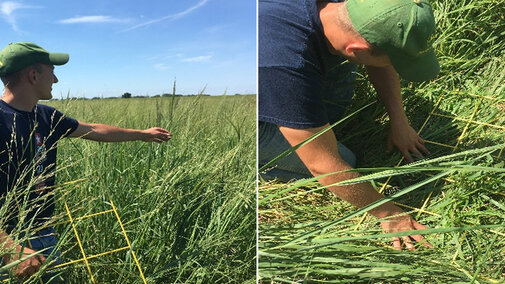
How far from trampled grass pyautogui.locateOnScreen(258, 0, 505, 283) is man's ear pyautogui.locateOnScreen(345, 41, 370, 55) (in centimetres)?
40

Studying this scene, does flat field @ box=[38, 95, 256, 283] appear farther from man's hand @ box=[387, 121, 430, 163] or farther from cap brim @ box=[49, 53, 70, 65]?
man's hand @ box=[387, 121, 430, 163]

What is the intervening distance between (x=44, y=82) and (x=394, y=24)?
124 centimetres

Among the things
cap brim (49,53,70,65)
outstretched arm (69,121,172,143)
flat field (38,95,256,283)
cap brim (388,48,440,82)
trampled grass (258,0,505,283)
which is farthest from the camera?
outstretched arm (69,121,172,143)

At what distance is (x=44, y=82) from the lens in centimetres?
147

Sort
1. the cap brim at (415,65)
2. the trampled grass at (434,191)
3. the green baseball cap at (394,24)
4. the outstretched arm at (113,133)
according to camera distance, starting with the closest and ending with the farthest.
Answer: the trampled grass at (434,191) < the green baseball cap at (394,24) < the cap brim at (415,65) < the outstretched arm at (113,133)

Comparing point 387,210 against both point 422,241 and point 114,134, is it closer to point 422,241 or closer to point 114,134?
point 422,241

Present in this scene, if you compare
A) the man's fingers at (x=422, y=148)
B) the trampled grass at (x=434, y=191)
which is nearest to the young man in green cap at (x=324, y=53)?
the trampled grass at (x=434, y=191)

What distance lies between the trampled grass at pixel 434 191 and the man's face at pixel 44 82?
2.95ft

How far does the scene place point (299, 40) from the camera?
50.1 inches

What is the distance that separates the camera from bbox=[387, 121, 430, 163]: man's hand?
1699 mm

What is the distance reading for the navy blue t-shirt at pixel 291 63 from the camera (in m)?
1.26

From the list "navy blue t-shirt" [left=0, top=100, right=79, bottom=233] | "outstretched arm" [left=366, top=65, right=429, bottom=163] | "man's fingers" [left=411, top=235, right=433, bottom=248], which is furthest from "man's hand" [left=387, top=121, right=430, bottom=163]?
"navy blue t-shirt" [left=0, top=100, right=79, bottom=233]

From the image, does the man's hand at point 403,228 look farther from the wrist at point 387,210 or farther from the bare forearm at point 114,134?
the bare forearm at point 114,134

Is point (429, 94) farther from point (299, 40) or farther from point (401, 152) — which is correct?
point (299, 40)
